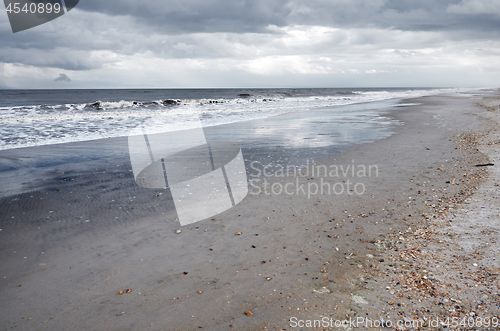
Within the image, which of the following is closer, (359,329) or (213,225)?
(359,329)

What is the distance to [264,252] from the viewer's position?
3.82 m

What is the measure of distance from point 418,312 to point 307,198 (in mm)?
2930

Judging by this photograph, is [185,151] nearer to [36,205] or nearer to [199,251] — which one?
[36,205]

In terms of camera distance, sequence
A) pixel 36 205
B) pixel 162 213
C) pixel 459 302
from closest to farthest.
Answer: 1. pixel 459 302
2. pixel 162 213
3. pixel 36 205

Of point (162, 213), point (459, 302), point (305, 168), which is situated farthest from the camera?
point (305, 168)

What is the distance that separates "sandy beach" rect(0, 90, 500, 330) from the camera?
9.21 ft

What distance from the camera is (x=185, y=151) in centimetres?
962

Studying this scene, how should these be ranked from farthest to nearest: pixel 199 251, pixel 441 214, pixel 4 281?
pixel 441 214
pixel 199 251
pixel 4 281

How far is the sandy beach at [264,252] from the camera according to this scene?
2807 mm

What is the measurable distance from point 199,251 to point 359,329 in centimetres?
202

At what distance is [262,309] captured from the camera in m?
2.86

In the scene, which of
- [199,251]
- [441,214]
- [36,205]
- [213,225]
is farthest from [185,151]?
[441,214]

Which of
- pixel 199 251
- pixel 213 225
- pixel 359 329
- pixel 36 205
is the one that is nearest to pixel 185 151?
pixel 36 205

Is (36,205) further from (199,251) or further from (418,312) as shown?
(418,312)
